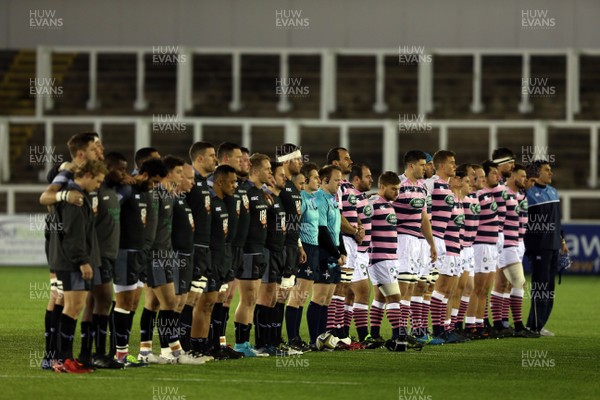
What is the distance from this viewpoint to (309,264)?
47.4 ft

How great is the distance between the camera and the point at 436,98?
119ft

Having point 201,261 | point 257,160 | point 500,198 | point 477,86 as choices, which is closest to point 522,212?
point 500,198

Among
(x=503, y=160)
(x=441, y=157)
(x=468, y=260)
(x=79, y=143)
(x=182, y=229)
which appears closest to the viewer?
(x=79, y=143)

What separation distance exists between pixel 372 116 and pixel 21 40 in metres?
10.2

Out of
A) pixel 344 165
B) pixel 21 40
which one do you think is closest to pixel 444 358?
pixel 344 165

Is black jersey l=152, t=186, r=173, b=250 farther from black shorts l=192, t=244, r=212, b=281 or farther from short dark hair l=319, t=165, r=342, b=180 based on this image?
short dark hair l=319, t=165, r=342, b=180

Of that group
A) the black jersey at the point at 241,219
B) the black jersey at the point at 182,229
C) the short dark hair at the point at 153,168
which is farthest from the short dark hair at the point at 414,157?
the short dark hair at the point at 153,168

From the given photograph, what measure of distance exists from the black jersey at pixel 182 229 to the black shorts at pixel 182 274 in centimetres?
7

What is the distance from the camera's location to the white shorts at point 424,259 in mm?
15102

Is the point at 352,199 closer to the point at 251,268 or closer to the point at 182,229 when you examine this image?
the point at 251,268

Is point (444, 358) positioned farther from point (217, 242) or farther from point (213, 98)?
point (213, 98)

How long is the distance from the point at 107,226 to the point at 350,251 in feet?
12.6

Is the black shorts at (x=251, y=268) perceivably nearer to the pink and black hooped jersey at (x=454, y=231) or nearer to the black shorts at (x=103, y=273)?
the black shorts at (x=103, y=273)

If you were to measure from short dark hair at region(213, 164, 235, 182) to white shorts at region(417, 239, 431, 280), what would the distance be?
9.28 feet
